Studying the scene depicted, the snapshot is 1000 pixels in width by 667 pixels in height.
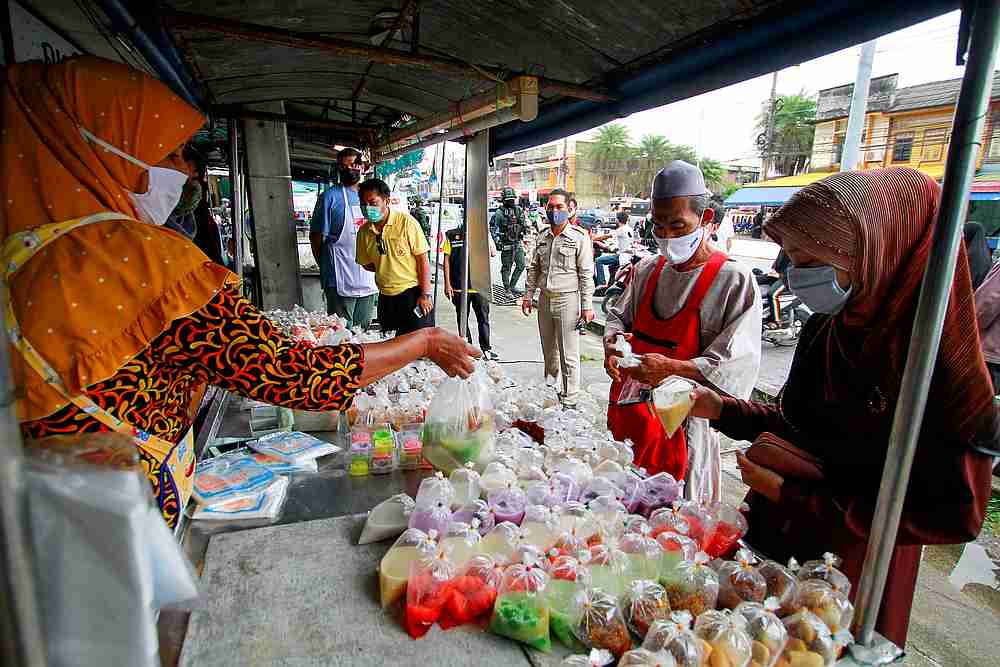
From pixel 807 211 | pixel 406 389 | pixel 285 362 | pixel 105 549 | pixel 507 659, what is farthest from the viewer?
pixel 406 389

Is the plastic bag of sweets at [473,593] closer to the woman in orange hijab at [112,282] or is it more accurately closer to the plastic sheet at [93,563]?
the woman in orange hijab at [112,282]

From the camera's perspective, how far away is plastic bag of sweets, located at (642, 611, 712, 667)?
102 cm

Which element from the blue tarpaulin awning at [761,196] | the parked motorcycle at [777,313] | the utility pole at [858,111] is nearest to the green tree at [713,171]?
the blue tarpaulin awning at [761,196]

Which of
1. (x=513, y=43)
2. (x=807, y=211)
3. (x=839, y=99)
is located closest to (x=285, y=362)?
(x=807, y=211)

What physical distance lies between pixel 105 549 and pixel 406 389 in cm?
217

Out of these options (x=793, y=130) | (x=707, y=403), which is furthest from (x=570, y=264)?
(x=793, y=130)

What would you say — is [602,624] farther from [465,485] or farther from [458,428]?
[458,428]

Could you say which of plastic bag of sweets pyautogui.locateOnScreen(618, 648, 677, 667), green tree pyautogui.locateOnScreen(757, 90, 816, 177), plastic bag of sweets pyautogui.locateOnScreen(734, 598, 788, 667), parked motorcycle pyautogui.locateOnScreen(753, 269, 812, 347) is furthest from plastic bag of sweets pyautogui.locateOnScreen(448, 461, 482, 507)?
green tree pyautogui.locateOnScreen(757, 90, 816, 177)

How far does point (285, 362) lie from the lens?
1.29m

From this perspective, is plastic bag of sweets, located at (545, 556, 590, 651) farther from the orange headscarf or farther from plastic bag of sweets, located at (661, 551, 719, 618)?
the orange headscarf

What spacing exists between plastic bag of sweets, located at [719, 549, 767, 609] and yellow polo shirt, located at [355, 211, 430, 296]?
4.29 metres

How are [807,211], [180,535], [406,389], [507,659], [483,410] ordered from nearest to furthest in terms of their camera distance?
[507,659], [807,211], [180,535], [483,410], [406,389]

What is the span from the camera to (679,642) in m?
1.04

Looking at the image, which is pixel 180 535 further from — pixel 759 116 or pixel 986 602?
pixel 759 116
